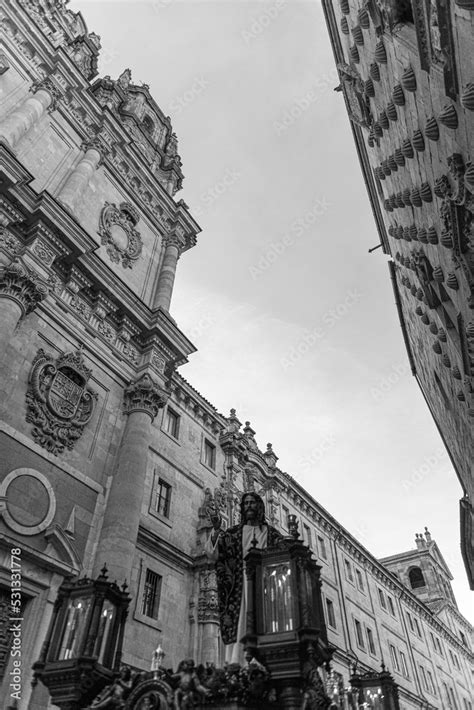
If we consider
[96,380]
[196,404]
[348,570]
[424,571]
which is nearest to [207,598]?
[196,404]

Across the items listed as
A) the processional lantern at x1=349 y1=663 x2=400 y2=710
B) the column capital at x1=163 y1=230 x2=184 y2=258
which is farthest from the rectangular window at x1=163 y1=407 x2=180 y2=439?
the processional lantern at x1=349 y1=663 x2=400 y2=710

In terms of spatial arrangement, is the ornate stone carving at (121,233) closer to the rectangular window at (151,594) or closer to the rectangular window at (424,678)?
the rectangular window at (151,594)

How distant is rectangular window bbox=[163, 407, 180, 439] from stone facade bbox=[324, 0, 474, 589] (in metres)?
11.7

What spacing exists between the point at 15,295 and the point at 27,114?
8532 mm

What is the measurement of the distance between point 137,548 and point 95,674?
11508 millimetres

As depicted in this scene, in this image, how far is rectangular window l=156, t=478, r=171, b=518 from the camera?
19.9m

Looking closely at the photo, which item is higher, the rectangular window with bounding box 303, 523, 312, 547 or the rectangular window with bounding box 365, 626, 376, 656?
the rectangular window with bounding box 303, 523, 312, 547

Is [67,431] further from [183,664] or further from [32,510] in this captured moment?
[183,664]

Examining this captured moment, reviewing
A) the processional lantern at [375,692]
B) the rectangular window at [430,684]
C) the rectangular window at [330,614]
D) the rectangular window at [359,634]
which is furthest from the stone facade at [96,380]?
the rectangular window at [430,684]

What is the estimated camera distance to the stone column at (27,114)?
17484 millimetres

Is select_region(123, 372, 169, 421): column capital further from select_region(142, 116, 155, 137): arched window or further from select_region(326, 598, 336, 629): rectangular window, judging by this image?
select_region(326, 598, 336, 629): rectangular window

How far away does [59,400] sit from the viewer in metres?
15.6

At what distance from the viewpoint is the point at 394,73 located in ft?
37.9

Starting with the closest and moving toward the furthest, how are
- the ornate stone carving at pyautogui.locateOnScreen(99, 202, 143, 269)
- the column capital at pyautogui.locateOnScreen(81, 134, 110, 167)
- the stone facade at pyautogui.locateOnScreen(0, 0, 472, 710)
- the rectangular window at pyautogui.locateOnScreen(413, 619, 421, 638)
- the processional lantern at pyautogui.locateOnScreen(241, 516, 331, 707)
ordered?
the processional lantern at pyautogui.locateOnScreen(241, 516, 331, 707), the stone facade at pyautogui.locateOnScreen(0, 0, 472, 710), the ornate stone carving at pyautogui.locateOnScreen(99, 202, 143, 269), the column capital at pyautogui.locateOnScreen(81, 134, 110, 167), the rectangular window at pyautogui.locateOnScreen(413, 619, 421, 638)
